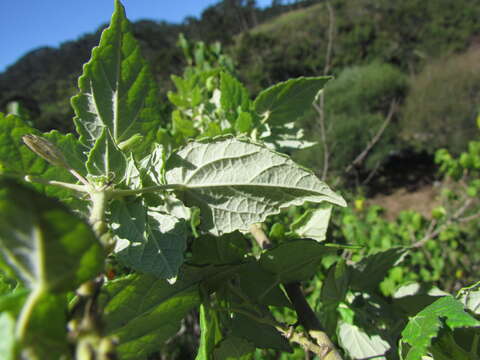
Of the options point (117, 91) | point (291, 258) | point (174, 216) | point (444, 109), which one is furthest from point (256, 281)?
point (444, 109)

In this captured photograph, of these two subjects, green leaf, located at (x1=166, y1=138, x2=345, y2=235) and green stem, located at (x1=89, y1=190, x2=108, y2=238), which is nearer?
green stem, located at (x1=89, y1=190, x2=108, y2=238)

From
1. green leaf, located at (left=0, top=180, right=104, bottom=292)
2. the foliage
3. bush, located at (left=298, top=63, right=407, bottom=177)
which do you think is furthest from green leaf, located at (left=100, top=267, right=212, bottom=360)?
bush, located at (left=298, top=63, right=407, bottom=177)

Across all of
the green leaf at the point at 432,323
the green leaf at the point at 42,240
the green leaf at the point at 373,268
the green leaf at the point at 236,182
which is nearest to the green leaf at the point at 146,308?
the green leaf at the point at 236,182

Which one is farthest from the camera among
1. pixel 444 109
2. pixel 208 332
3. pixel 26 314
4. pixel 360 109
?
pixel 360 109

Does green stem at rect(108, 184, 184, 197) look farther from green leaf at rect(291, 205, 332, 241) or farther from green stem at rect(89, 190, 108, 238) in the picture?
green leaf at rect(291, 205, 332, 241)

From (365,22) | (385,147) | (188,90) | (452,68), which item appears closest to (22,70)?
(365,22)

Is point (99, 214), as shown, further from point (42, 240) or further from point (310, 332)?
point (310, 332)

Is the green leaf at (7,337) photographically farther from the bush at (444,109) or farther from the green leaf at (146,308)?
the bush at (444,109)
